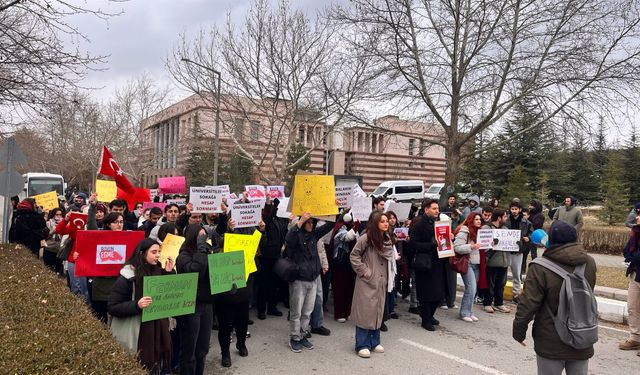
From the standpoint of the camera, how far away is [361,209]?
743 centimetres

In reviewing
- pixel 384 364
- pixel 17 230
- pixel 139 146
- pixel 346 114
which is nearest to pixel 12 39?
pixel 17 230

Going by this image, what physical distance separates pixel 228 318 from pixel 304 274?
3.53ft

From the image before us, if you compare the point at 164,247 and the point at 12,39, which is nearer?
the point at 164,247

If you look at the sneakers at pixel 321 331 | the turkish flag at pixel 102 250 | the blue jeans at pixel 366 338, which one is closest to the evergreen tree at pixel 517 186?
the sneakers at pixel 321 331

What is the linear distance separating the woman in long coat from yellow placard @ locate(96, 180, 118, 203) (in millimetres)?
6467

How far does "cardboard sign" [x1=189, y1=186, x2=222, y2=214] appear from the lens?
734cm

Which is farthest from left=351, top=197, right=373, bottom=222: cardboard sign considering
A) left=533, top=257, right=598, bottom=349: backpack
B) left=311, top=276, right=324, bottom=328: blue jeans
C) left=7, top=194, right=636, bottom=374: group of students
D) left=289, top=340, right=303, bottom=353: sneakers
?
left=533, top=257, right=598, bottom=349: backpack

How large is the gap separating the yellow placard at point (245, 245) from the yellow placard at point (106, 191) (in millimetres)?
6006

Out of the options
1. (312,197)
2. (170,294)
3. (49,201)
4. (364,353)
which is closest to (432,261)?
(364,353)

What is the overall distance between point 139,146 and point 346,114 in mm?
23216

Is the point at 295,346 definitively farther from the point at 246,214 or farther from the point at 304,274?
the point at 246,214

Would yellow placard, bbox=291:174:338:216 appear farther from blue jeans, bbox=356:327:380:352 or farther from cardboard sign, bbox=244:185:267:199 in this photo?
cardboard sign, bbox=244:185:267:199

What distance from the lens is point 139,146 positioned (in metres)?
35.7

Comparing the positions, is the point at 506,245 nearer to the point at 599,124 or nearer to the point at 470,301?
the point at 470,301
